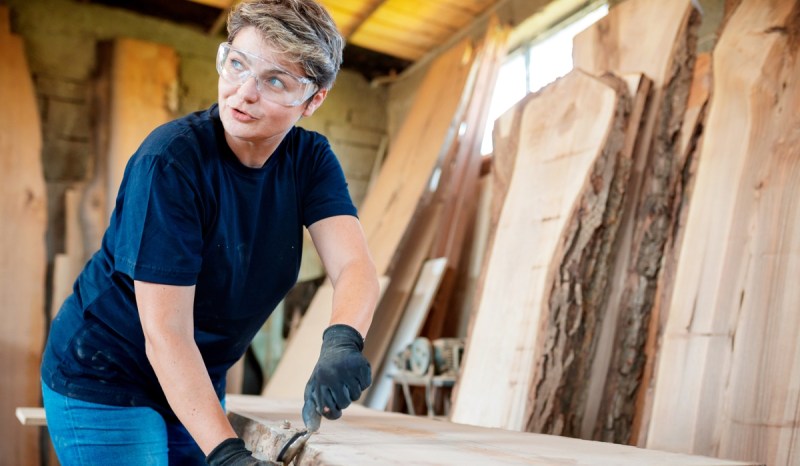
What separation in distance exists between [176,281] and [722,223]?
151 centimetres

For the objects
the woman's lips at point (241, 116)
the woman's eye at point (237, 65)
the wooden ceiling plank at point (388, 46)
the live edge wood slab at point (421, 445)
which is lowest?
the live edge wood slab at point (421, 445)

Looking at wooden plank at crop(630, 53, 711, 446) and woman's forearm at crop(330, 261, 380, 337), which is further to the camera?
wooden plank at crop(630, 53, 711, 446)

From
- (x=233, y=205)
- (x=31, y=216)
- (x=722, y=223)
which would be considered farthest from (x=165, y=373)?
(x=31, y=216)

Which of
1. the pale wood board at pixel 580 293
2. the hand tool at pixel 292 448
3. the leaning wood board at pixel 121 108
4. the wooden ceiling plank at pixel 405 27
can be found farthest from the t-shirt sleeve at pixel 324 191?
the wooden ceiling plank at pixel 405 27

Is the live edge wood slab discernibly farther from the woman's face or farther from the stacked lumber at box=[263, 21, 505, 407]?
the stacked lumber at box=[263, 21, 505, 407]

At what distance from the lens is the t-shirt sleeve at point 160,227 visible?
1.28 metres

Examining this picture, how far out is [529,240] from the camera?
252 cm

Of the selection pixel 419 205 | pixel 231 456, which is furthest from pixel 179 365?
pixel 419 205

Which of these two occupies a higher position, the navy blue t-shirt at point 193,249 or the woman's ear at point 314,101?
the woman's ear at point 314,101

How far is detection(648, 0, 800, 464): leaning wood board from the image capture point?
1.78 meters

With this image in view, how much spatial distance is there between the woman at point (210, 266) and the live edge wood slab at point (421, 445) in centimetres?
11

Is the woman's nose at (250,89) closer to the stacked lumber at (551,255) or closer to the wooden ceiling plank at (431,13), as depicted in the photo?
the stacked lumber at (551,255)

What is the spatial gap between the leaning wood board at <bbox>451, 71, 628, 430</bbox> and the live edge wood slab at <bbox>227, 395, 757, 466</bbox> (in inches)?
22.0

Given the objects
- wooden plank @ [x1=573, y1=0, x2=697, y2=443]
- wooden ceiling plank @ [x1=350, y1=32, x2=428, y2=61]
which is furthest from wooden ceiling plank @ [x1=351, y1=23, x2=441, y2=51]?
wooden plank @ [x1=573, y1=0, x2=697, y2=443]
